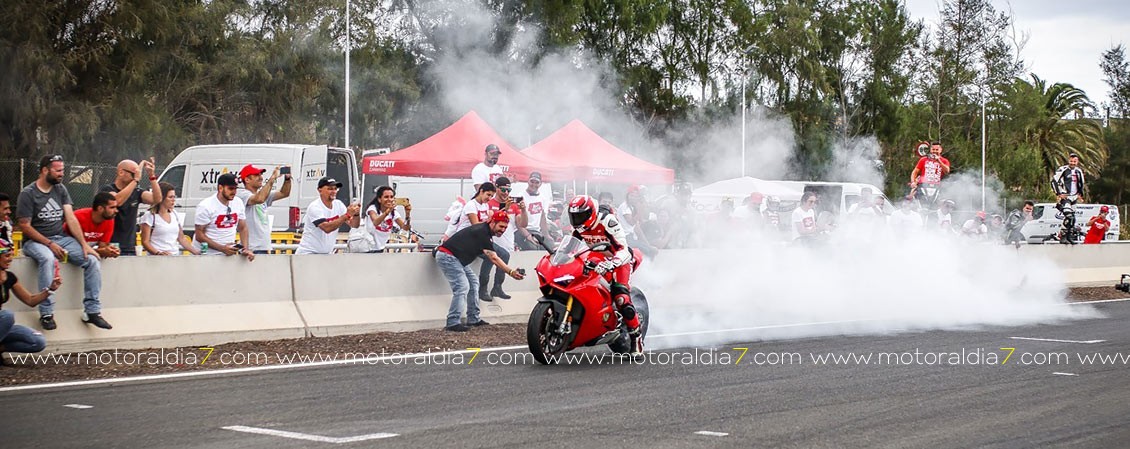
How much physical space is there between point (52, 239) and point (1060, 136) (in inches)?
2567

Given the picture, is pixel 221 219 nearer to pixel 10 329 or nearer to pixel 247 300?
pixel 247 300

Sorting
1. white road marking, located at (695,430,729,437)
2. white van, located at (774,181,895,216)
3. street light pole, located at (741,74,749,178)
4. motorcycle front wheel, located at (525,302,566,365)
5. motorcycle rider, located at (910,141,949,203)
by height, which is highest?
street light pole, located at (741,74,749,178)

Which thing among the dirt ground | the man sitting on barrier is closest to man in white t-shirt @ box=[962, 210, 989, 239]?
the dirt ground

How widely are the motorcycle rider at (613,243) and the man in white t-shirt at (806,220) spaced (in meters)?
8.86

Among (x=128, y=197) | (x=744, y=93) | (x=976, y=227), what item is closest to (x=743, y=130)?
(x=744, y=93)

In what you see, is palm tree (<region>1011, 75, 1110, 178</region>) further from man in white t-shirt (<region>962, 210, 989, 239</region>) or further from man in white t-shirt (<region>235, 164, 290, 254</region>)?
man in white t-shirt (<region>235, 164, 290, 254</region>)

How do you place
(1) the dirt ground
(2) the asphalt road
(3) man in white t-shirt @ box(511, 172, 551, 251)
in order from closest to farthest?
(2) the asphalt road
(1) the dirt ground
(3) man in white t-shirt @ box(511, 172, 551, 251)

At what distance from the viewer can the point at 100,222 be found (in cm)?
1127

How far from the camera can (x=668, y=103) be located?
44188mm

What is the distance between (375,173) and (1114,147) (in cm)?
6488

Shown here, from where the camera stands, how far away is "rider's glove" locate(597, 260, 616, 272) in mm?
10391

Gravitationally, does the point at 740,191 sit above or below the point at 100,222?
above

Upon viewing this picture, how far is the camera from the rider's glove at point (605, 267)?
10391 millimetres

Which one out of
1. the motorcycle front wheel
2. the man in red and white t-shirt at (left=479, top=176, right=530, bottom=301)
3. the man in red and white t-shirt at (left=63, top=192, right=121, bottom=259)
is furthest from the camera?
the man in red and white t-shirt at (left=479, top=176, right=530, bottom=301)
